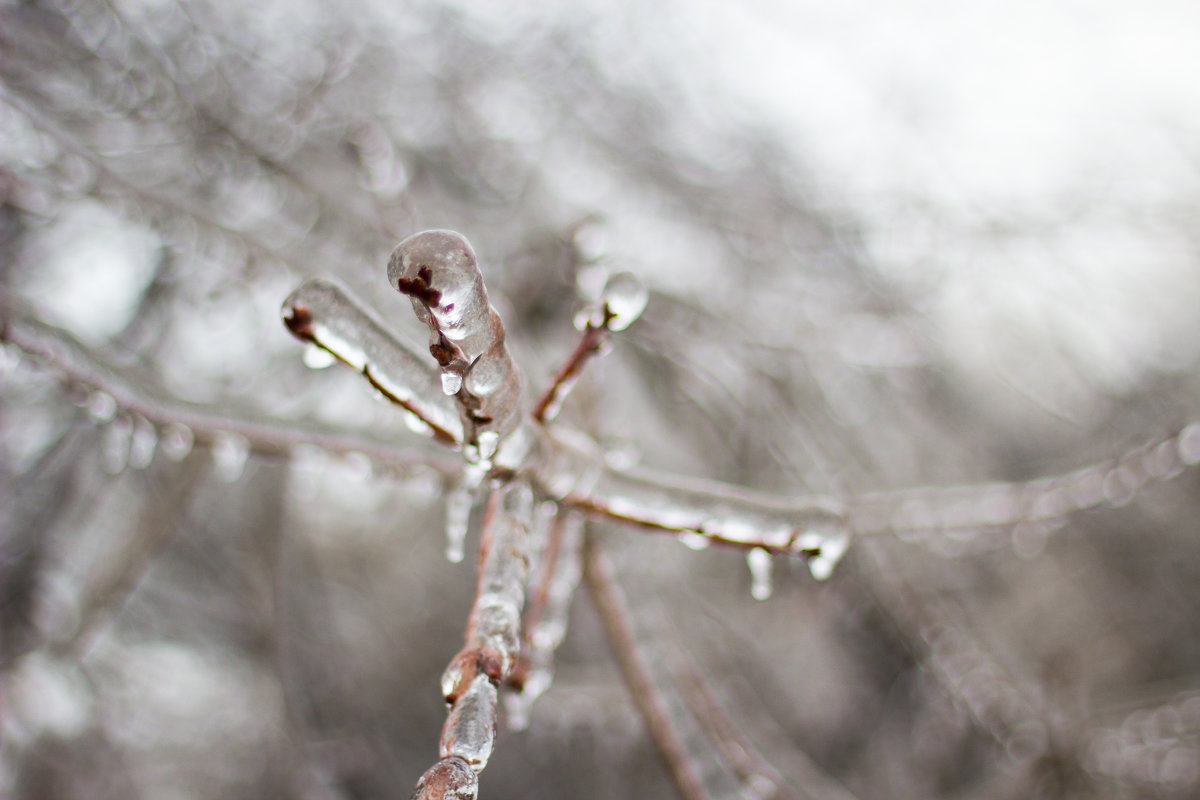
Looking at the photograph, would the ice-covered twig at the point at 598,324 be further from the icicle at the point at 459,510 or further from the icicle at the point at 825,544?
the icicle at the point at 825,544

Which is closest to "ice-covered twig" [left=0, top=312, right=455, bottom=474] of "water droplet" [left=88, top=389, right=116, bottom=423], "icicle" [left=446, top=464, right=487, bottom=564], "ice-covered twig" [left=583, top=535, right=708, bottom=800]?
"water droplet" [left=88, top=389, right=116, bottom=423]

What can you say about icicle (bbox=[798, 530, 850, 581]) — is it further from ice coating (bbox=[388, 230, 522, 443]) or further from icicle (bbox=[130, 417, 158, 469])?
icicle (bbox=[130, 417, 158, 469])

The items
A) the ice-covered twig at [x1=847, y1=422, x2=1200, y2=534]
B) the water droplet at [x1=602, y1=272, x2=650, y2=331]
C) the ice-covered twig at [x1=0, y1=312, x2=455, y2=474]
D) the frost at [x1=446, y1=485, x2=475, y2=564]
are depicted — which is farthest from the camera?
the ice-covered twig at [x1=847, y1=422, x2=1200, y2=534]

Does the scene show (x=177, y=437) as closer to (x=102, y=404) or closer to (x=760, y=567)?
(x=102, y=404)

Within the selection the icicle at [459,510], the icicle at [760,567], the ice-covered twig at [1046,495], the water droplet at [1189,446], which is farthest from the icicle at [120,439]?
the water droplet at [1189,446]

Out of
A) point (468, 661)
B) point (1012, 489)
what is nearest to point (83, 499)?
point (468, 661)

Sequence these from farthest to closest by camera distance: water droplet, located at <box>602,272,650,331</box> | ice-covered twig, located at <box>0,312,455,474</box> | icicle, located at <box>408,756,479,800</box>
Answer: ice-covered twig, located at <box>0,312,455,474</box> → water droplet, located at <box>602,272,650,331</box> → icicle, located at <box>408,756,479,800</box>

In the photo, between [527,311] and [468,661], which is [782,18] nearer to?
[527,311]
